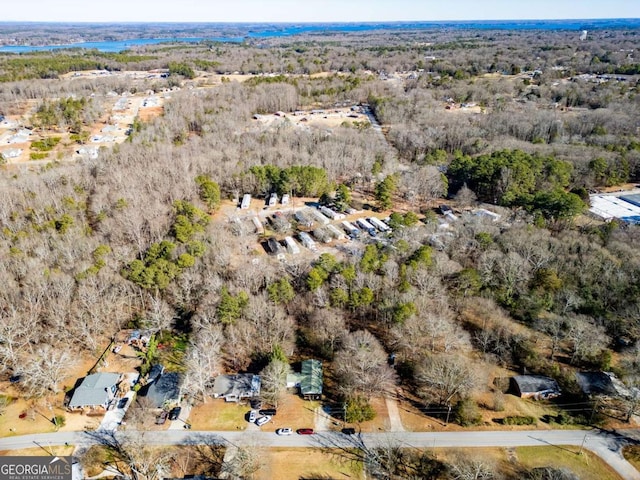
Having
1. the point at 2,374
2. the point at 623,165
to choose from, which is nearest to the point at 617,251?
the point at 623,165

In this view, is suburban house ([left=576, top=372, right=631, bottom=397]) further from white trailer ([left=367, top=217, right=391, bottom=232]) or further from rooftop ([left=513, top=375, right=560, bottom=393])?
white trailer ([left=367, top=217, right=391, bottom=232])

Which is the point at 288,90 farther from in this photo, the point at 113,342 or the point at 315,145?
the point at 113,342

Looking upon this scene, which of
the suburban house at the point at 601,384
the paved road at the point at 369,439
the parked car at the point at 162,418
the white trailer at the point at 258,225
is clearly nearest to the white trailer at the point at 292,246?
the white trailer at the point at 258,225

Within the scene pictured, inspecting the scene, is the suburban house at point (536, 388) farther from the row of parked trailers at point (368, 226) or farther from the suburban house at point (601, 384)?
the row of parked trailers at point (368, 226)

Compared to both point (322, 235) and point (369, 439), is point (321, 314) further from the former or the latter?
point (322, 235)

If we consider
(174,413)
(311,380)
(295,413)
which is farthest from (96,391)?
(311,380)

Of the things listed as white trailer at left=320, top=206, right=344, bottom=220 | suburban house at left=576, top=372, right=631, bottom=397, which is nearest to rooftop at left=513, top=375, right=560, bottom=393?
suburban house at left=576, top=372, right=631, bottom=397
